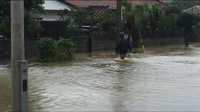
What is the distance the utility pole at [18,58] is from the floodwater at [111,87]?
10.5ft

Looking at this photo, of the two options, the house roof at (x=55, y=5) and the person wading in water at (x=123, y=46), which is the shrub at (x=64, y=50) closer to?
the person wading in water at (x=123, y=46)

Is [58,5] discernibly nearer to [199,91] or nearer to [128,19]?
[128,19]

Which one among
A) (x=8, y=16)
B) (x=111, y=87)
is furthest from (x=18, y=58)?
(x=8, y=16)

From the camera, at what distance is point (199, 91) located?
16.8 m

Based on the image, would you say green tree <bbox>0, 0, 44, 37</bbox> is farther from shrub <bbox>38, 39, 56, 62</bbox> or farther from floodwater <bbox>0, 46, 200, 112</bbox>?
floodwater <bbox>0, 46, 200, 112</bbox>

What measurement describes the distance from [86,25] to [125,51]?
925 cm

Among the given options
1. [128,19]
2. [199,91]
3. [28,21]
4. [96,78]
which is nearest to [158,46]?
[128,19]

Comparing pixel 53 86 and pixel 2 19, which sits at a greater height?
pixel 2 19

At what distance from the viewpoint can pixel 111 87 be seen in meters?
17.8

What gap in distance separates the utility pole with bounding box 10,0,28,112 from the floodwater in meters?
3.21

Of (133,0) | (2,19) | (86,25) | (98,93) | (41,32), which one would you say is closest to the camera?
(98,93)

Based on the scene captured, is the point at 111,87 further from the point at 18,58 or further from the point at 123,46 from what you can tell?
the point at 123,46

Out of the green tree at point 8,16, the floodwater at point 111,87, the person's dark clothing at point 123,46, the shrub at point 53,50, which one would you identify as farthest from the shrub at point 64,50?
the person's dark clothing at point 123,46

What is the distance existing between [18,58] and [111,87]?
7925 millimetres
